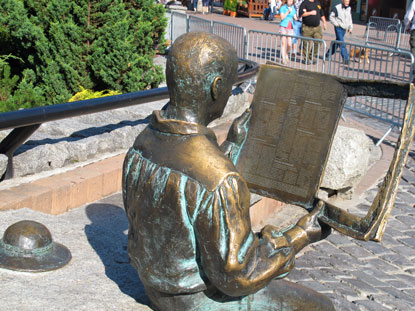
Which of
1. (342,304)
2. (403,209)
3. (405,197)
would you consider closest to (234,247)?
(342,304)

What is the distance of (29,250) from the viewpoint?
3.50m

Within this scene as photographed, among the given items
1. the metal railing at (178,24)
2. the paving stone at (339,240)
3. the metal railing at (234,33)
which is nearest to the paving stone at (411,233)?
the paving stone at (339,240)

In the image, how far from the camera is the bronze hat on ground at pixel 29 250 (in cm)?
344

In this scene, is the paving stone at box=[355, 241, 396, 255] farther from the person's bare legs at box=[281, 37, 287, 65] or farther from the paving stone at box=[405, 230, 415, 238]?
the person's bare legs at box=[281, 37, 287, 65]

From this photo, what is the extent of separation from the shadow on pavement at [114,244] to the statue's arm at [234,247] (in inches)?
33.2

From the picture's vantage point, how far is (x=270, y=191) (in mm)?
3084

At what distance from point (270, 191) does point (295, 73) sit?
0.61 m

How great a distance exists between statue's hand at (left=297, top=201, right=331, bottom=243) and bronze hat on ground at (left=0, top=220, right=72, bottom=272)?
1.52 meters

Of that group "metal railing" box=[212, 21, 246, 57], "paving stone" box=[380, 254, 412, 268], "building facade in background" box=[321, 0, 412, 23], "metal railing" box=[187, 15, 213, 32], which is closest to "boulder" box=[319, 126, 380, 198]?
"paving stone" box=[380, 254, 412, 268]

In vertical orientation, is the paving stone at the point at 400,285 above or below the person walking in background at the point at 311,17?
below

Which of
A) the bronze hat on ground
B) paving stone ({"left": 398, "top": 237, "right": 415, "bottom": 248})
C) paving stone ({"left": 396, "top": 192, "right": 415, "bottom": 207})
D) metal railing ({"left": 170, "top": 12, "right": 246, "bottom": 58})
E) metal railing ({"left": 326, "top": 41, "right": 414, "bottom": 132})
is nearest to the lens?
the bronze hat on ground

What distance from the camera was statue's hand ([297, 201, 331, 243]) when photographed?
2.65 m

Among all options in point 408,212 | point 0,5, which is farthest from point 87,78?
point 408,212

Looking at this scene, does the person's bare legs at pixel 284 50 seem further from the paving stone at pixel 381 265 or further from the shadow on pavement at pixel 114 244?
the shadow on pavement at pixel 114 244
